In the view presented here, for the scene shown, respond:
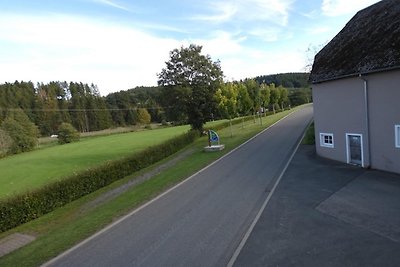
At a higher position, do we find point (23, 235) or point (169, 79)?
point (169, 79)

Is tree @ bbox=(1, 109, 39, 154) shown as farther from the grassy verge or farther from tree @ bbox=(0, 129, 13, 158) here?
the grassy verge

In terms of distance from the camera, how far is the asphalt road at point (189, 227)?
1065cm

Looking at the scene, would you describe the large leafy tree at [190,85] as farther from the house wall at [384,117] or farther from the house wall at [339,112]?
the house wall at [384,117]

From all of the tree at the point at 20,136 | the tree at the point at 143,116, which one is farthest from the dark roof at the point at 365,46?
the tree at the point at 143,116

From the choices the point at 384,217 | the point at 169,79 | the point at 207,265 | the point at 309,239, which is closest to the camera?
the point at 207,265

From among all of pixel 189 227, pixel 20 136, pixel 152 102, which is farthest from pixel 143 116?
pixel 189 227

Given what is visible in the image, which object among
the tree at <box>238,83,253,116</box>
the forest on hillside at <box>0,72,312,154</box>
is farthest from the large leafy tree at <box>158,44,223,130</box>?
the forest on hillside at <box>0,72,312,154</box>

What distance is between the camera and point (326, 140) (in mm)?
23734

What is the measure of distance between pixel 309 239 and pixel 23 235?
40.1ft

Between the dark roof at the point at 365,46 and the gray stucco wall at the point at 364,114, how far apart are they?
55cm

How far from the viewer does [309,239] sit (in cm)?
1089

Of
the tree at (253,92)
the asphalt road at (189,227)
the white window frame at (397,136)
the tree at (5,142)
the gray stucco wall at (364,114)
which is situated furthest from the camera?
the tree at (5,142)

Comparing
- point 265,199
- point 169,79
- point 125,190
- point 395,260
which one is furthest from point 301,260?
point 169,79

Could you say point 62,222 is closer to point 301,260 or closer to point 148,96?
point 301,260
